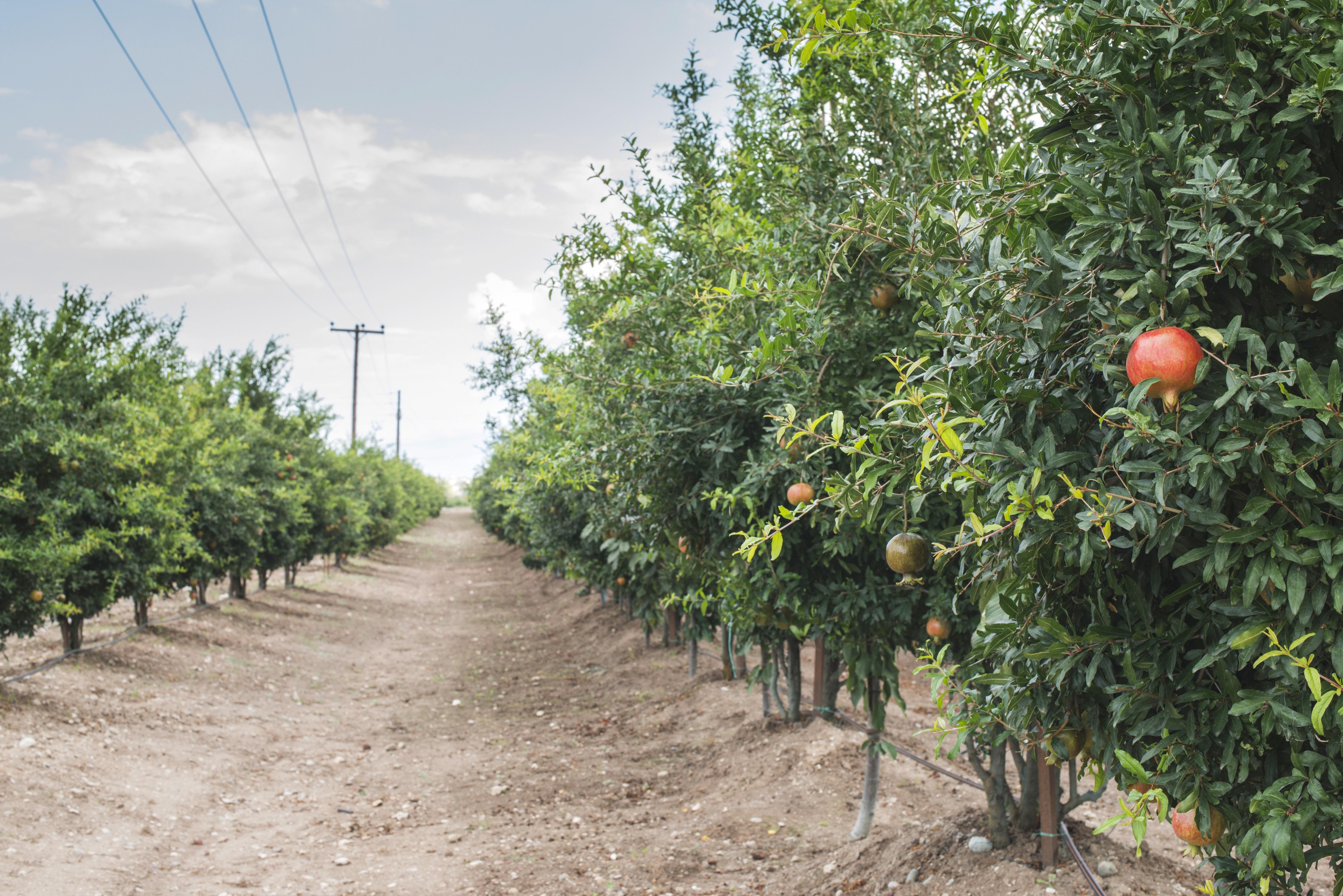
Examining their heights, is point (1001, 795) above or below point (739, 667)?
above

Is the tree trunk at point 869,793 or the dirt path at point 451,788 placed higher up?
the tree trunk at point 869,793

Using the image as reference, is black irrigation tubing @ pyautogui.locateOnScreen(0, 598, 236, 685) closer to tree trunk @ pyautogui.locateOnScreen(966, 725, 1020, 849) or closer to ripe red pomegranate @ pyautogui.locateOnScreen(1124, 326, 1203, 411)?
tree trunk @ pyautogui.locateOnScreen(966, 725, 1020, 849)

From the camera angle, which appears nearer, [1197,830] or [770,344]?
[1197,830]

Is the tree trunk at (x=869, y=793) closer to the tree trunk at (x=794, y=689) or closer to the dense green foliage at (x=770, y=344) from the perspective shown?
the dense green foliage at (x=770, y=344)

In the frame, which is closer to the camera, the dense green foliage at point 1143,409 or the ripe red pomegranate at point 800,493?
the dense green foliage at point 1143,409

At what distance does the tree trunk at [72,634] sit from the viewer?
8.68 metres

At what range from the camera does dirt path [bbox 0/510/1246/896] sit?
4715 millimetres

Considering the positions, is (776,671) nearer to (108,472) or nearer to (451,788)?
(451,788)

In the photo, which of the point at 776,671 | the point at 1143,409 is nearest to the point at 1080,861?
the point at 1143,409

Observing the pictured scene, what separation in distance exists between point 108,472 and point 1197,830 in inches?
347

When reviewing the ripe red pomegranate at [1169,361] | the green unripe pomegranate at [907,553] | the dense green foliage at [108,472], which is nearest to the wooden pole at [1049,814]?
the green unripe pomegranate at [907,553]

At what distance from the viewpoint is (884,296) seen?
10.5 feet

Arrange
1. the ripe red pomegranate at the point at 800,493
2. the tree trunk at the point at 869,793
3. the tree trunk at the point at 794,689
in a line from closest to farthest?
1. the ripe red pomegranate at the point at 800,493
2. the tree trunk at the point at 869,793
3. the tree trunk at the point at 794,689

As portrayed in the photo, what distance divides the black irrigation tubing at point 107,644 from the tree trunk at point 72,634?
0.04 m
